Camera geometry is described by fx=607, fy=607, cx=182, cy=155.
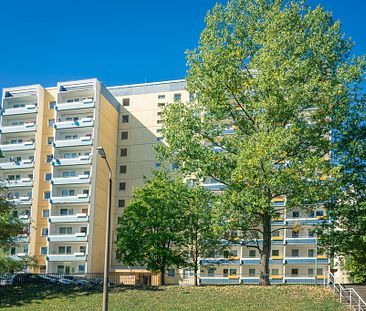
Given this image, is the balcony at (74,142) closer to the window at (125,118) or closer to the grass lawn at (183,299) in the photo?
the window at (125,118)

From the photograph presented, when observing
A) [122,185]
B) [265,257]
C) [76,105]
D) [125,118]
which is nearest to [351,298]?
[265,257]

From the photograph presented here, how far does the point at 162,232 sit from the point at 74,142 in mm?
30712

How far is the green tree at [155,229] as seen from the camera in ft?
167

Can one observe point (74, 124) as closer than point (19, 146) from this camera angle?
Yes

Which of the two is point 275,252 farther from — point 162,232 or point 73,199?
point 162,232

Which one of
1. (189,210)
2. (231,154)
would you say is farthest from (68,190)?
(231,154)

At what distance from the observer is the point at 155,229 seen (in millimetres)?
52719

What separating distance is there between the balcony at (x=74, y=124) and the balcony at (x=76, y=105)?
5.88ft

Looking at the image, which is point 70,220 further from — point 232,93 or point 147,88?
point 232,93

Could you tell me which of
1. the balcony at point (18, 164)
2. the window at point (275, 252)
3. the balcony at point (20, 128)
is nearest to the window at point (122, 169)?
the balcony at point (18, 164)

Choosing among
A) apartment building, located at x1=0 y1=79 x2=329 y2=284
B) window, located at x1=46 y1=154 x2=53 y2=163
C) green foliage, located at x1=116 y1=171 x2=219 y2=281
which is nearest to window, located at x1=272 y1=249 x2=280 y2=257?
apartment building, located at x1=0 y1=79 x2=329 y2=284

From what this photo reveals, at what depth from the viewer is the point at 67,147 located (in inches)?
3091

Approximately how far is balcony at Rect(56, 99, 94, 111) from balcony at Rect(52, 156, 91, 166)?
6.88 m

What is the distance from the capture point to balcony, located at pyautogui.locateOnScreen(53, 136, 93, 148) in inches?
3055
